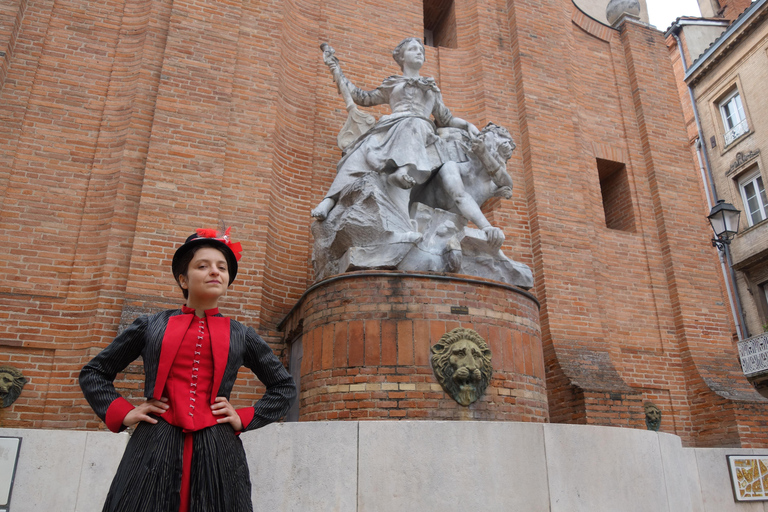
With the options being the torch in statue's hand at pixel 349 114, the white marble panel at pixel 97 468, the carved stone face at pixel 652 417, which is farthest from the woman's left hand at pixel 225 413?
the carved stone face at pixel 652 417

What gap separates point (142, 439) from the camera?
1.87 m

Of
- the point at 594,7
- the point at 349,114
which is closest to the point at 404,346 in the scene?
the point at 349,114

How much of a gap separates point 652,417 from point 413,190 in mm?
5081

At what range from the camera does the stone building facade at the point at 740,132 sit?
16.8 metres

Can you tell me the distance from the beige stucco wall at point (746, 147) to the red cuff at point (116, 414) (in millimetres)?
18403

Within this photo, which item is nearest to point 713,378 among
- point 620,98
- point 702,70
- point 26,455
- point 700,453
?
point 700,453

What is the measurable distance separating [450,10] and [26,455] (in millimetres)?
10155

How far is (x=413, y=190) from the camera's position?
7.06 m

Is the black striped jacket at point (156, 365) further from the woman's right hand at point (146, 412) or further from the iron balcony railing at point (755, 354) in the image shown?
the iron balcony railing at point (755, 354)

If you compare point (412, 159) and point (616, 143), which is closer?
point (412, 159)

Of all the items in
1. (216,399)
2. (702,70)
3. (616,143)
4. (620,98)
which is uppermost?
(702,70)

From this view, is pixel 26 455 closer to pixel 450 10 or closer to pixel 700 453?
pixel 700 453

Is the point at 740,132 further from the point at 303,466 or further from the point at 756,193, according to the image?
the point at 303,466

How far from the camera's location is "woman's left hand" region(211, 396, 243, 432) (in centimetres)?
194
